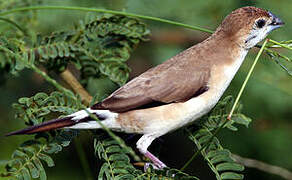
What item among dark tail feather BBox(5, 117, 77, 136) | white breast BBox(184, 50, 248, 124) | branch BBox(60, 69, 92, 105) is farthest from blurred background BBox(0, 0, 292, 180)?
dark tail feather BBox(5, 117, 77, 136)

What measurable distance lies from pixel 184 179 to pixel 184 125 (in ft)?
1.81

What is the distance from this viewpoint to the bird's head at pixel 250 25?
9.58ft

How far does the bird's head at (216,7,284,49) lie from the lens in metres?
2.92

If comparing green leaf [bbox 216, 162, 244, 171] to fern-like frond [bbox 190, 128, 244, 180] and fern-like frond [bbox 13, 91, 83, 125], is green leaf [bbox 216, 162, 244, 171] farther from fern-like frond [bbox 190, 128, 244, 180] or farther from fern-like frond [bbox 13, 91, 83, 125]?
fern-like frond [bbox 13, 91, 83, 125]

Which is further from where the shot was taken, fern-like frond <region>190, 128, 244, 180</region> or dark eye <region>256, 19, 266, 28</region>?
dark eye <region>256, 19, 266, 28</region>

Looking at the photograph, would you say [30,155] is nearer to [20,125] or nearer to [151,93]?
[151,93]

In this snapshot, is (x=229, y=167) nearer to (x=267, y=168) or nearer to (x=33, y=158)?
(x=33, y=158)

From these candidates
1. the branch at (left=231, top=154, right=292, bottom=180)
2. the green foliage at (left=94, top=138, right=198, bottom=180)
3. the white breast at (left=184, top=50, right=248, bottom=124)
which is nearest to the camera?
the green foliage at (left=94, top=138, right=198, bottom=180)

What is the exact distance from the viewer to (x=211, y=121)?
285cm

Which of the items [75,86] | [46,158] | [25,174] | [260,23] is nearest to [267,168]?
[260,23]

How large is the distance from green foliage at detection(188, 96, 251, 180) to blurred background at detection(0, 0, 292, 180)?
4.02ft

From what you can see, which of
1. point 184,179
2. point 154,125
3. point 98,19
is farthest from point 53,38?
point 184,179

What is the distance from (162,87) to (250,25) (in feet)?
2.15

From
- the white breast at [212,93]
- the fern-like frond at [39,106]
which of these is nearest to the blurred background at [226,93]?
the white breast at [212,93]
